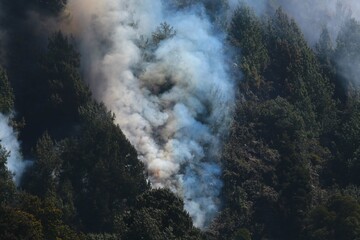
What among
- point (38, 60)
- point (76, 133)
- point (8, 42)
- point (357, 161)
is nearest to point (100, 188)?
point (76, 133)

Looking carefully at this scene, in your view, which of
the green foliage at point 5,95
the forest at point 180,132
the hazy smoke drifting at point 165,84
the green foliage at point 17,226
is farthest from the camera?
the hazy smoke drifting at point 165,84

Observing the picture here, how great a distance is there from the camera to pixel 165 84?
86.1 m

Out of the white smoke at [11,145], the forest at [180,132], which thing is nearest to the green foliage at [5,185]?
the forest at [180,132]

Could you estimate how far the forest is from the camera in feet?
214

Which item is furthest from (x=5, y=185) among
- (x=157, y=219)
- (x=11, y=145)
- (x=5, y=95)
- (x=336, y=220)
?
(x=336, y=220)

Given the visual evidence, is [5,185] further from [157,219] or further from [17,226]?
[157,219]

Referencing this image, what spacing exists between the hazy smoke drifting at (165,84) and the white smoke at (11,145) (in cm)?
1200

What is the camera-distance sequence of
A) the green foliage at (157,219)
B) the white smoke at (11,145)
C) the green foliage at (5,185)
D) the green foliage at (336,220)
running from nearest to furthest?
the green foliage at (157,219), the green foliage at (5,185), the green foliage at (336,220), the white smoke at (11,145)

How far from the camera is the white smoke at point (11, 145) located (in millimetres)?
69062

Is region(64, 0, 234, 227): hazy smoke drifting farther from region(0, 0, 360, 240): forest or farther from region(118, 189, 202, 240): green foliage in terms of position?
region(118, 189, 202, 240): green foliage

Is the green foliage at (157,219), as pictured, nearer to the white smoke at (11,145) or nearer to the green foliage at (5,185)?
the green foliage at (5,185)

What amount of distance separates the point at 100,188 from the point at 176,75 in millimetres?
23779

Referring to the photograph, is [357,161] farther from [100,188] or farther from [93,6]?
[93,6]

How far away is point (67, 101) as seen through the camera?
249ft
